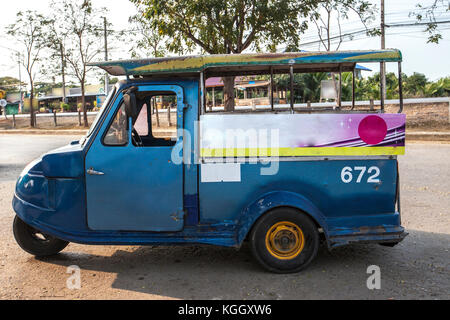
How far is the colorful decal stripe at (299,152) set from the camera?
4254 mm

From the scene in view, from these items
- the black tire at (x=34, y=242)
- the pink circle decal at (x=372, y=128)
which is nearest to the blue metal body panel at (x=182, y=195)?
the pink circle decal at (x=372, y=128)

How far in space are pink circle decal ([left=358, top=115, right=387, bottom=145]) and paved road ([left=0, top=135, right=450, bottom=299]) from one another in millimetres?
1397

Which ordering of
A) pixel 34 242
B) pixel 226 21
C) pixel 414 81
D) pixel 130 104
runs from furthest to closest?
pixel 414 81
pixel 226 21
pixel 34 242
pixel 130 104

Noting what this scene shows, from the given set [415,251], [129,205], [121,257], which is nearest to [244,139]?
[129,205]

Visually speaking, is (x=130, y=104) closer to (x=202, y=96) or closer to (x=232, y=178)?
(x=202, y=96)

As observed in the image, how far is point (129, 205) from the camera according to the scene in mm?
4301

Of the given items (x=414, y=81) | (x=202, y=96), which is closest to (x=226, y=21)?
(x=202, y=96)

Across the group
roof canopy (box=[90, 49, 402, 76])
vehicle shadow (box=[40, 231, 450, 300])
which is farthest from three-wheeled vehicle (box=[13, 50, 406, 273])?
vehicle shadow (box=[40, 231, 450, 300])

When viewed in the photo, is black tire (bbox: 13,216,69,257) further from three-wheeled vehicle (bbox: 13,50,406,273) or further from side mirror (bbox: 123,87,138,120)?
side mirror (bbox: 123,87,138,120)

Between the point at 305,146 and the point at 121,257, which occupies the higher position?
the point at 305,146

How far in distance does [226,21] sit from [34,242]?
30.6 feet

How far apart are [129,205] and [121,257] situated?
0.95 meters

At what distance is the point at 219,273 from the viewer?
4.35 m
